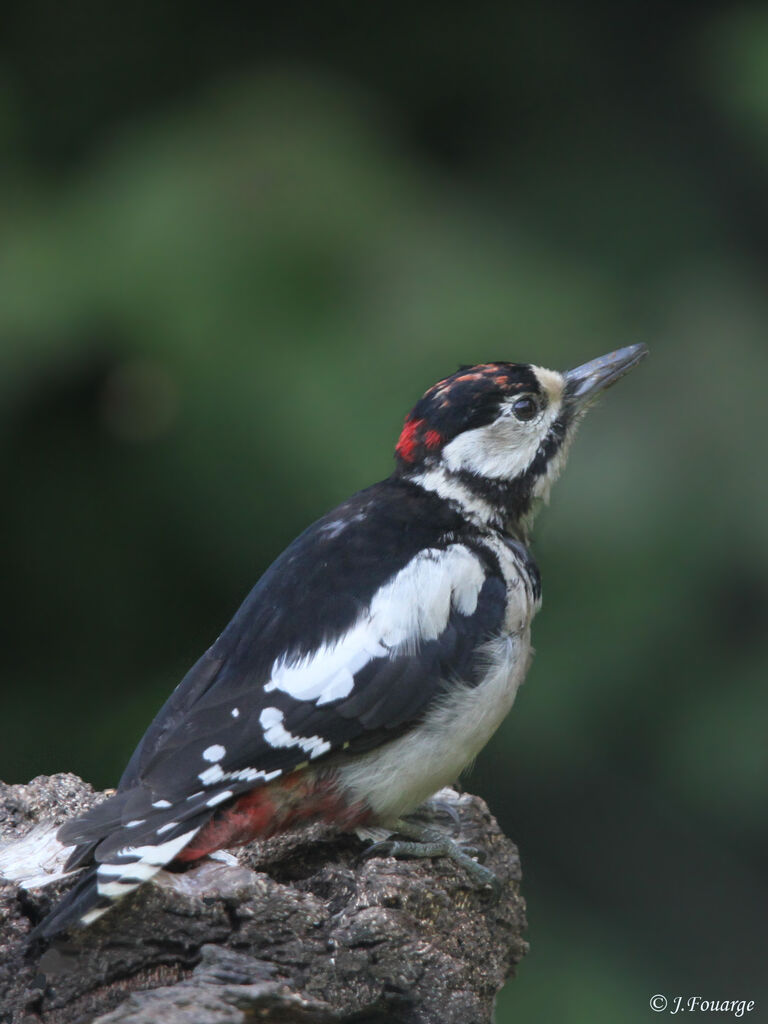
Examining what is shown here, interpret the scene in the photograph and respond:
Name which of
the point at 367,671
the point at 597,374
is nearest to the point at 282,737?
the point at 367,671

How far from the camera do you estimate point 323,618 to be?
2.29m

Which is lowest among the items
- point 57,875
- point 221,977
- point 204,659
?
point 221,977

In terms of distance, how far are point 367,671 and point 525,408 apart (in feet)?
2.36

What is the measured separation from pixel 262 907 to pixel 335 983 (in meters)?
0.14

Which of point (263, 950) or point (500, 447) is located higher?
point (500, 447)

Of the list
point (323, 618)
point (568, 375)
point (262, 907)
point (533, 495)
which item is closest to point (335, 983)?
point (262, 907)

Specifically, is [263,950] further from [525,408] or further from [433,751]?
[525,408]

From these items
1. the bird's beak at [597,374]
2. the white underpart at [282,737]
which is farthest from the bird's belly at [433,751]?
the bird's beak at [597,374]

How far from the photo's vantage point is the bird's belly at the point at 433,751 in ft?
7.43

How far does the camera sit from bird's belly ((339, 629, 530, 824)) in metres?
2.26

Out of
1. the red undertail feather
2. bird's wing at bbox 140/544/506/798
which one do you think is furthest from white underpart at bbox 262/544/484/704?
the red undertail feather

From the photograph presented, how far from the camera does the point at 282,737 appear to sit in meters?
2.13

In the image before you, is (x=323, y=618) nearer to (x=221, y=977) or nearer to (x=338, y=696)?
(x=338, y=696)

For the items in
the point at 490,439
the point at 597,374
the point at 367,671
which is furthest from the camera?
the point at 597,374
